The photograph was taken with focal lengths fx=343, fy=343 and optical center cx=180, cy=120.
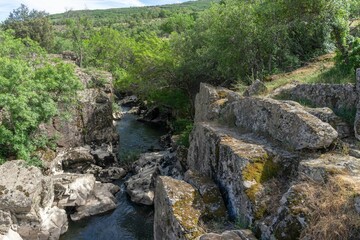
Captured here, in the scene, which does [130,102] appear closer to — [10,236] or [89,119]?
[89,119]

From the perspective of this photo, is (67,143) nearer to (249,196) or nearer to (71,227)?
(71,227)

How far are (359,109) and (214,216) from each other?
648 cm

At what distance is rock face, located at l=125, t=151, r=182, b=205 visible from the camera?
23.5 meters

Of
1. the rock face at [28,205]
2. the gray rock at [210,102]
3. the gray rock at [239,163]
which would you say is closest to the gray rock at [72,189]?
the rock face at [28,205]

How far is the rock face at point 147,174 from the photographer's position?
77.0 feet

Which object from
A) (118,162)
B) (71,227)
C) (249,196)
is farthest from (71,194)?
(249,196)

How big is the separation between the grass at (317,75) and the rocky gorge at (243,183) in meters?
1.63

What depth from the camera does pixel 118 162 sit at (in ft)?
102

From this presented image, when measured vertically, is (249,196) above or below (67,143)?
above

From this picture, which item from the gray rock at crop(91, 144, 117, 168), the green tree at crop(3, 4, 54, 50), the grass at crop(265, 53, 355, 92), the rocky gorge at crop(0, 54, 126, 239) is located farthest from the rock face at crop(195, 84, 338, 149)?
the green tree at crop(3, 4, 54, 50)

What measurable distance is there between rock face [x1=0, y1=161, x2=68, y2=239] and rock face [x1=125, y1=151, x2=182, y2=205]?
516 cm

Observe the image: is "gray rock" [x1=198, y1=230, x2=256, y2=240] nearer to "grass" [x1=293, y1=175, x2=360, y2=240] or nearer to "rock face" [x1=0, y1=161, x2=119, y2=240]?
"grass" [x1=293, y1=175, x2=360, y2=240]

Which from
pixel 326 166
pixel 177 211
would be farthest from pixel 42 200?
pixel 326 166

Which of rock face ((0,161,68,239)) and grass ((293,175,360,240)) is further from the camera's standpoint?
rock face ((0,161,68,239))
